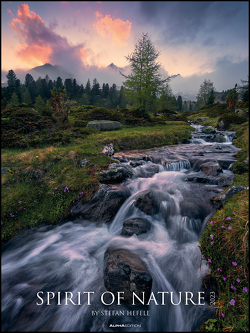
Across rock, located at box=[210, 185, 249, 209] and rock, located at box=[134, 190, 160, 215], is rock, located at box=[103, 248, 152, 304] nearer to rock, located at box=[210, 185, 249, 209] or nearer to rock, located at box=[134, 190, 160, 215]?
rock, located at box=[134, 190, 160, 215]

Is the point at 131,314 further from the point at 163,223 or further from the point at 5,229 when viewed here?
the point at 5,229

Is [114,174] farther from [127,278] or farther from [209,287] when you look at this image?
[209,287]

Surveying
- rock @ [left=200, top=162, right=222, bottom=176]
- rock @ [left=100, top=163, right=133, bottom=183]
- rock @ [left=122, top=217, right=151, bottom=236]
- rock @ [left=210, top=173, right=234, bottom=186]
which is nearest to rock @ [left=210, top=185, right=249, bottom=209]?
rock @ [left=210, top=173, right=234, bottom=186]

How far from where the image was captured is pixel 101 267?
4.40m

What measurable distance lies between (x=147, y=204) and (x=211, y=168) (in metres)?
3.11

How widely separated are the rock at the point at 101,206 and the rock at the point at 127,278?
8.16 ft

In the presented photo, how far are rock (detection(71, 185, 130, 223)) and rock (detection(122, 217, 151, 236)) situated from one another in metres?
0.89

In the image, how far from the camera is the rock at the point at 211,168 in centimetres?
593

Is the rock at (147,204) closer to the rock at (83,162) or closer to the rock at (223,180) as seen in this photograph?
the rock at (223,180)

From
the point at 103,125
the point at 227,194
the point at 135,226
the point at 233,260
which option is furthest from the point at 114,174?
the point at 103,125

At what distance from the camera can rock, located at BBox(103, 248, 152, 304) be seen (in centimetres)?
325

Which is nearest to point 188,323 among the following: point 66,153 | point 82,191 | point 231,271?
point 231,271

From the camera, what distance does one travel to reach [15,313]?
305 centimetres

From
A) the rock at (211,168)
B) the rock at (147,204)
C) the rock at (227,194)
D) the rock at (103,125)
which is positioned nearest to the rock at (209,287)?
the rock at (227,194)
